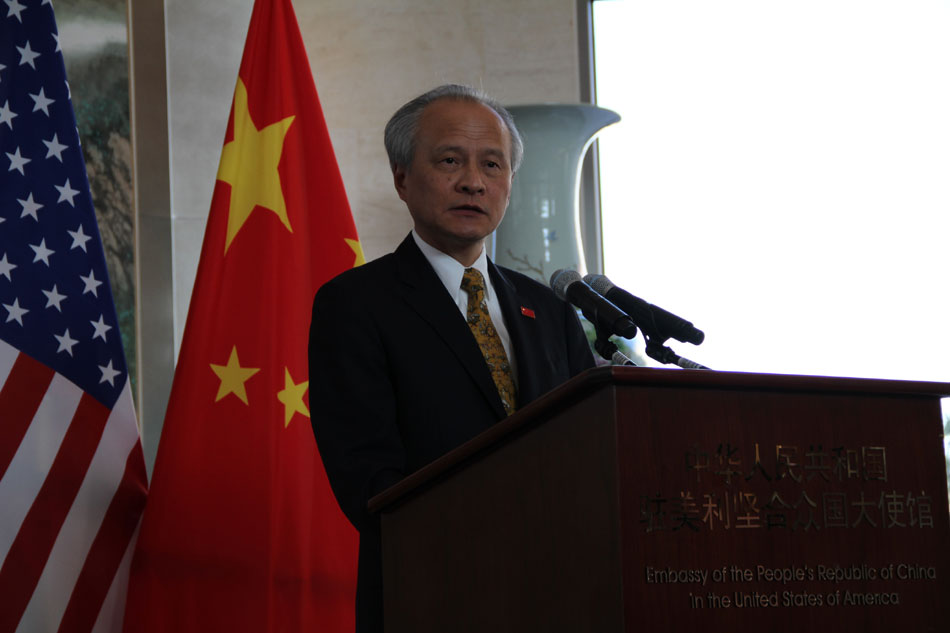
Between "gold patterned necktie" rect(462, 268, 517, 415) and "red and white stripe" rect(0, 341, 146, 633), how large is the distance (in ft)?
4.55

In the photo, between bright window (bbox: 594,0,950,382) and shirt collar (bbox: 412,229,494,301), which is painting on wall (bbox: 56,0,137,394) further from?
bright window (bbox: 594,0,950,382)

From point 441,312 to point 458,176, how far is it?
0.28 m

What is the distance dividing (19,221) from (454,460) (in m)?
2.01

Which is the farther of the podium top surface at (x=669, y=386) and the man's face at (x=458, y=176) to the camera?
the man's face at (x=458, y=176)

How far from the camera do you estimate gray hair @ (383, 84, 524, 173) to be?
1.99 metres

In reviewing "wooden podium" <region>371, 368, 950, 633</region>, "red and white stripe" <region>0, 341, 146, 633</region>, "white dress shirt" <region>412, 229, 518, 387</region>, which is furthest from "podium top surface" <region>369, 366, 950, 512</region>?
"red and white stripe" <region>0, 341, 146, 633</region>

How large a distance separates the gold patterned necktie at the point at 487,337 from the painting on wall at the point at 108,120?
1982mm

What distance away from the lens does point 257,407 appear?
3002 millimetres

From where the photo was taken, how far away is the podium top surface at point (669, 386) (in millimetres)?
1054

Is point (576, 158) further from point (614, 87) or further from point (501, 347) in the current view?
point (501, 347)

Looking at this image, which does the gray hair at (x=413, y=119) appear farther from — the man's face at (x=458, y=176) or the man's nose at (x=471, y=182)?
the man's nose at (x=471, y=182)

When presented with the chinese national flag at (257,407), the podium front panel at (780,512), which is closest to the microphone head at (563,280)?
the podium front panel at (780,512)

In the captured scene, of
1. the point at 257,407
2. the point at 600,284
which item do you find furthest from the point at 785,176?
the point at 600,284

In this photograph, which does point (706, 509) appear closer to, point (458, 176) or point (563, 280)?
point (563, 280)
